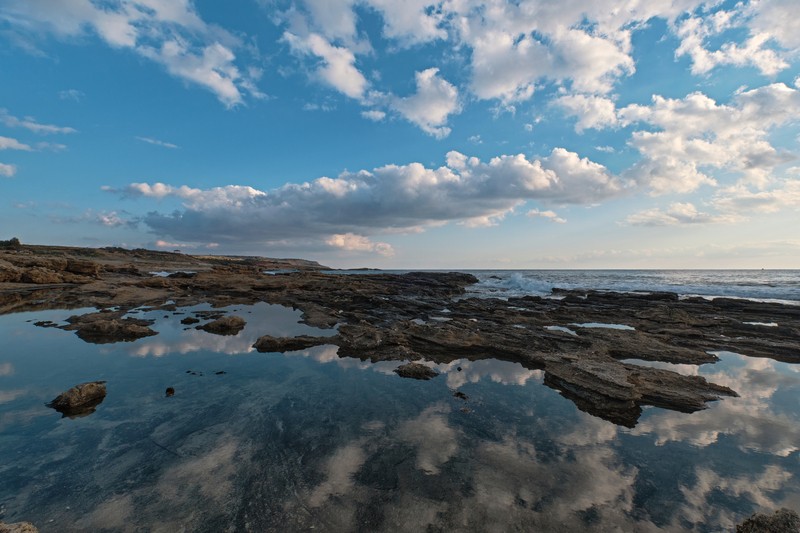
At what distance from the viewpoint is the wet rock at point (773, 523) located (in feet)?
15.8

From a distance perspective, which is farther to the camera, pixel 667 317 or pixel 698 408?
pixel 667 317

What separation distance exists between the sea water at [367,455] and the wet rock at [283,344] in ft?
8.72

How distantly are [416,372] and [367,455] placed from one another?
514 cm

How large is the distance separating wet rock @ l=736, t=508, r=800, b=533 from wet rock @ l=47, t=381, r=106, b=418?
1337cm

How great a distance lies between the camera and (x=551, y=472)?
21.0 feet

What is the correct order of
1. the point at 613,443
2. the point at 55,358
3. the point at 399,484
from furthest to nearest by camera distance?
1. the point at 55,358
2. the point at 613,443
3. the point at 399,484

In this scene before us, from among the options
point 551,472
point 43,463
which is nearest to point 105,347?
point 43,463

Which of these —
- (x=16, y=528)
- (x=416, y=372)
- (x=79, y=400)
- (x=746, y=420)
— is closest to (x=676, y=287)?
(x=746, y=420)

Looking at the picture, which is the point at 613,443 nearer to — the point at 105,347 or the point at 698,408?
the point at 698,408

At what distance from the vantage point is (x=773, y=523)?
192 inches

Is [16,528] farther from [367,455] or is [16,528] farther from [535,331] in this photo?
[535,331]

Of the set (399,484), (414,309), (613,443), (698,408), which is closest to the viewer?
(399,484)

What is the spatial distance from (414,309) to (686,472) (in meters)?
21.4

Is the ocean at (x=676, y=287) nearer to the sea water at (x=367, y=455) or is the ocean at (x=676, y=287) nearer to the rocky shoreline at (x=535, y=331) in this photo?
the rocky shoreline at (x=535, y=331)
